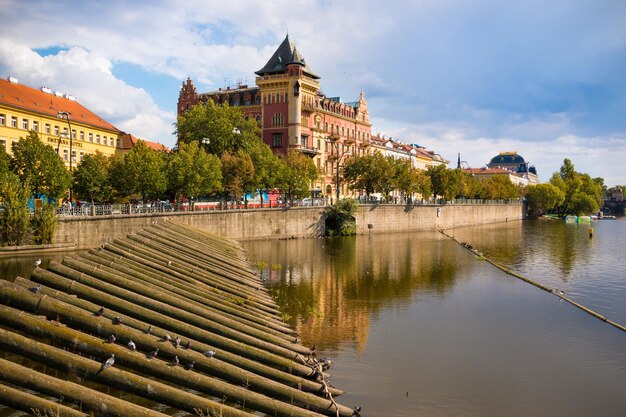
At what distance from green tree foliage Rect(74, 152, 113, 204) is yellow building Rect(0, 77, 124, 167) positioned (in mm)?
5820

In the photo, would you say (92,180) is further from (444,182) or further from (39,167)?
(444,182)

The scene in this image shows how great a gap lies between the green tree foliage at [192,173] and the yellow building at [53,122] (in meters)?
13.2

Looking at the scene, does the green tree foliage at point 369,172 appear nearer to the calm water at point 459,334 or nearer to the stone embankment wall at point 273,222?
the stone embankment wall at point 273,222

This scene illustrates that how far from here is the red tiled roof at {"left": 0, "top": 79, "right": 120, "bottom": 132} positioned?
3238 inches

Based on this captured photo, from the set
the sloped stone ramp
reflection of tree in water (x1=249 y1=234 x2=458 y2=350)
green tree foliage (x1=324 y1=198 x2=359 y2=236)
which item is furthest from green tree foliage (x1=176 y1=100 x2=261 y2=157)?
the sloped stone ramp

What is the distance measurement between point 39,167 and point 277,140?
59.9 meters

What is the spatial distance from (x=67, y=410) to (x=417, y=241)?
77982 millimetres

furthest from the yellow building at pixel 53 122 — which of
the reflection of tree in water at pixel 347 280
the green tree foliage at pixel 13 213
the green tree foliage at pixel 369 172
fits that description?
the green tree foliage at pixel 369 172

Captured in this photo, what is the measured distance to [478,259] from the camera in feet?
205

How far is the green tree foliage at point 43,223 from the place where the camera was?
175 ft

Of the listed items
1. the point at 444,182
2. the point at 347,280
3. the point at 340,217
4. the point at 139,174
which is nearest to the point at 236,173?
the point at 139,174

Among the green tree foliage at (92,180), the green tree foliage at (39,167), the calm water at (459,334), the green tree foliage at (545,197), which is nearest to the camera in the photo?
the calm water at (459,334)

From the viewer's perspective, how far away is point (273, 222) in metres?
81.7

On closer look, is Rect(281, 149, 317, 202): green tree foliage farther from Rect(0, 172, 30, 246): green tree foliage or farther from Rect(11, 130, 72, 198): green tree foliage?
Rect(0, 172, 30, 246): green tree foliage
